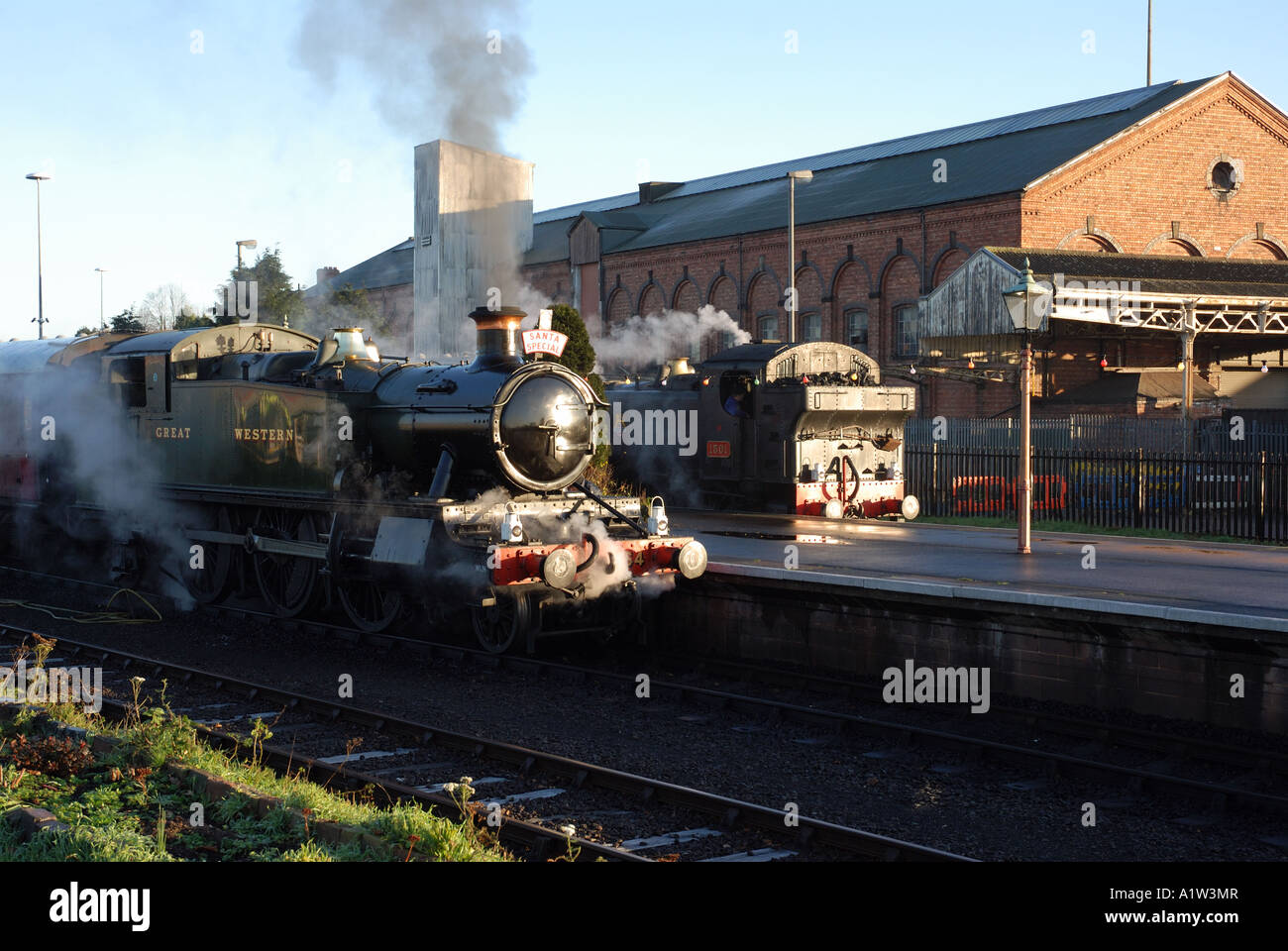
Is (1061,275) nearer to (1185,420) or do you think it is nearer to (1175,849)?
(1185,420)

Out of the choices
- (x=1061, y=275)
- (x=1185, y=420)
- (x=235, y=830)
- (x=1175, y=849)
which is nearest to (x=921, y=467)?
(x=1185, y=420)

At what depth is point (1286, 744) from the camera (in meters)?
9.35

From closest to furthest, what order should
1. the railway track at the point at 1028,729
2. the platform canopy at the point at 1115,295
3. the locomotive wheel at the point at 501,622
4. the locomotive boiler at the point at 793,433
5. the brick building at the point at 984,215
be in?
1. the railway track at the point at 1028,729
2. the locomotive wheel at the point at 501,622
3. the locomotive boiler at the point at 793,433
4. the platform canopy at the point at 1115,295
5. the brick building at the point at 984,215

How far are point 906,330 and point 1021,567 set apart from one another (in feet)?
82.5

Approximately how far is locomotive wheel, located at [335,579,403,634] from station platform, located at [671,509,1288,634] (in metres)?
3.48

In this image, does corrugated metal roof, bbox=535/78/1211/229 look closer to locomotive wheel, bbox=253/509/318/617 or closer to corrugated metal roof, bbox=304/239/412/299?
corrugated metal roof, bbox=304/239/412/299

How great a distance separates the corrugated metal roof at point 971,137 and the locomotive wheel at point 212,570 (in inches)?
1008

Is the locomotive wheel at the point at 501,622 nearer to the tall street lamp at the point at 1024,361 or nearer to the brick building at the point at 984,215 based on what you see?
the tall street lamp at the point at 1024,361

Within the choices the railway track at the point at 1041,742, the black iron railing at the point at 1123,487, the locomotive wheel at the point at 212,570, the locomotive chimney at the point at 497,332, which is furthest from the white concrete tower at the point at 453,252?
the railway track at the point at 1041,742

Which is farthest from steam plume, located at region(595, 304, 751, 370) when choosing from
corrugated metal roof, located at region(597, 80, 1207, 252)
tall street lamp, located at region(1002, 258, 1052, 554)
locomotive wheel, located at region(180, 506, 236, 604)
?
tall street lamp, located at region(1002, 258, 1052, 554)

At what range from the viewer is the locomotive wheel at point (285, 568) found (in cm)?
1416

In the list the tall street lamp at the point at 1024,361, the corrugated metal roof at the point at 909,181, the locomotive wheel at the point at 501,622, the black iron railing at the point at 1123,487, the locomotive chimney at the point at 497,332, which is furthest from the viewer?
the corrugated metal roof at the point at 909,181

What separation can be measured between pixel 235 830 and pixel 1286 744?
7.37 metres

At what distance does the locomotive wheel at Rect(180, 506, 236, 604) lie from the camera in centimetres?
1526
